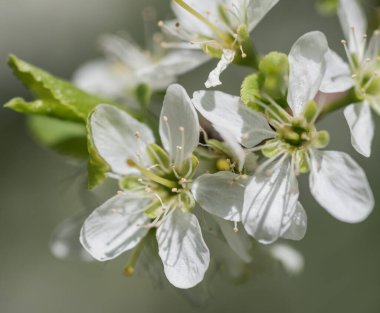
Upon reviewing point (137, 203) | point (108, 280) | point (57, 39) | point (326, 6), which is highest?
point (326, 6)

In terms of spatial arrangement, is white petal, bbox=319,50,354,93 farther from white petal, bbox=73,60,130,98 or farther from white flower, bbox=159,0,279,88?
white petal, bbox=73,60,130,98

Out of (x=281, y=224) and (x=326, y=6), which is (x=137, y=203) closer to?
(x=281, y=224)

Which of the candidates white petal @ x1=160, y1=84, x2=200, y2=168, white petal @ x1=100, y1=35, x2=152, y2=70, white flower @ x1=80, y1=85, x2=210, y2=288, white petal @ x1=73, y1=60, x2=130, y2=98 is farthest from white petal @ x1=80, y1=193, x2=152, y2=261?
white petal @ x1=100, y1=35, x2=152, y2=70

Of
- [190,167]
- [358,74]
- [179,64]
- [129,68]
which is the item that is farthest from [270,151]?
[129,68]

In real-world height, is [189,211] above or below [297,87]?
below

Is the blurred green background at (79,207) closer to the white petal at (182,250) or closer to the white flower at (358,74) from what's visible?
the white flower at (358,74)

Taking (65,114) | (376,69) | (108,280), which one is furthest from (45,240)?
(376,69)

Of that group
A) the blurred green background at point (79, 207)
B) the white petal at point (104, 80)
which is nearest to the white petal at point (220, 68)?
the white petal at point (104, 80)
